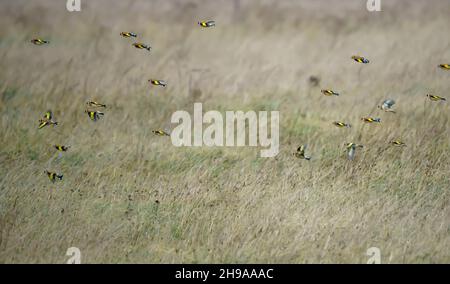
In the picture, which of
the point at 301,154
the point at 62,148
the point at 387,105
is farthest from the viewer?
the point at 387,105

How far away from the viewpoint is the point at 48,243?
7242 mm

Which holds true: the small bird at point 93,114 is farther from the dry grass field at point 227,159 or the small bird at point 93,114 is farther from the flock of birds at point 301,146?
the dry grass field at point 227,159

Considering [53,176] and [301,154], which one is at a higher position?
[301,154]

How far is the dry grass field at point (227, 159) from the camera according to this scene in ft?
24.1

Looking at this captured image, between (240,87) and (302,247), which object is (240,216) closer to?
(302,247)

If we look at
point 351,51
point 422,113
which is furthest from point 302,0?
point 422,113

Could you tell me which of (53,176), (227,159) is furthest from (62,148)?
(227,159)

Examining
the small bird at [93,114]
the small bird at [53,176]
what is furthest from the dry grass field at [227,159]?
the small bird at [93,114]

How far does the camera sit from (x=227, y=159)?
30.1ft

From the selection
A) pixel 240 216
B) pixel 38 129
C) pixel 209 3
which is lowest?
pixel 209 3

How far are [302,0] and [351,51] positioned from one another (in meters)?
6.66

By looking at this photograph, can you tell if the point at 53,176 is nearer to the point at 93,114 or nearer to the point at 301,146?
the point at 93,114
